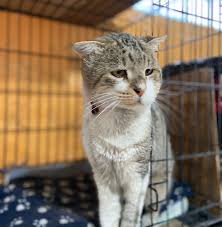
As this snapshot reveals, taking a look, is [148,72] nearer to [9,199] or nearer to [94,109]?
[94,109]

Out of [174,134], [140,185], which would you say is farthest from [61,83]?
[140,185]

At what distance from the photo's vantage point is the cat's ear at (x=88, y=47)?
807 millimetres

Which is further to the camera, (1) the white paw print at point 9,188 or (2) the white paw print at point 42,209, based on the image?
(1) the white paw print at point 9,188

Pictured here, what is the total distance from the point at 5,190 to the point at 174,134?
0.89 m

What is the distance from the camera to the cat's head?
75 cm

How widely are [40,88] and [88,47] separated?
42.3 inches

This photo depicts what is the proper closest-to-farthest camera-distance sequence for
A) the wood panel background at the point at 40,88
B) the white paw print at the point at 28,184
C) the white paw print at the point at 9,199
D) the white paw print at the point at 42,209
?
the white paw print at the point at 42,209, the white paw print at the point at 9,199, the white paw print at the point at 28,184, the wood panel background at the point at 40,88

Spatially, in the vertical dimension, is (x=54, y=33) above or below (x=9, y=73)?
above

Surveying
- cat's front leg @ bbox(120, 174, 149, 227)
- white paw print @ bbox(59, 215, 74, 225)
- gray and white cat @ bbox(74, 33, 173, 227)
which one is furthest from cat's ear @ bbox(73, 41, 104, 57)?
white paw print @ bbox(59, 215, 74, 225)

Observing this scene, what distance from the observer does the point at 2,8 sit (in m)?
1.57

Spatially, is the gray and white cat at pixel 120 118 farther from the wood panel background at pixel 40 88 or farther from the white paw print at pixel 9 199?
the wood panel background at pixel 40 88

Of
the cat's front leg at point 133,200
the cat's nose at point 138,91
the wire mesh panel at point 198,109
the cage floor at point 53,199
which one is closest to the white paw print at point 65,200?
the cage floor at point 53,199

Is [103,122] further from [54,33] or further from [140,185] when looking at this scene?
[54,33]

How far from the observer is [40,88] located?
5.94ft
